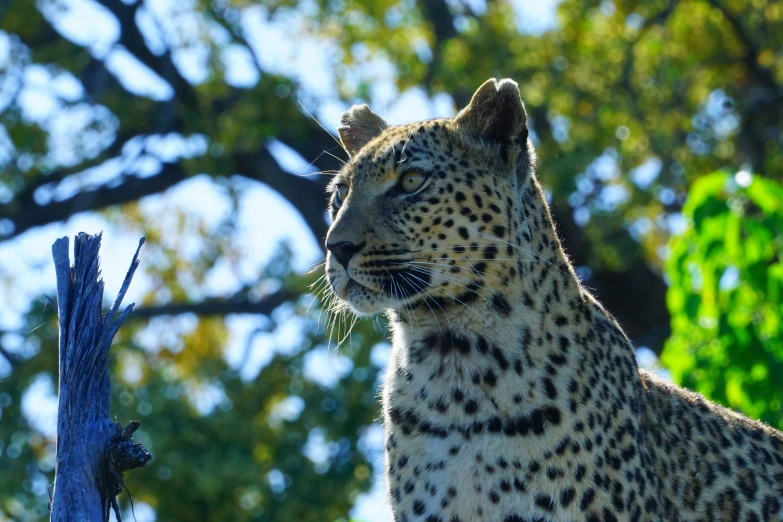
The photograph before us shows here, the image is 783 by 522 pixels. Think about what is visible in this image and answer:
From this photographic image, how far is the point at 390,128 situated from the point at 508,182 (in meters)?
1.14

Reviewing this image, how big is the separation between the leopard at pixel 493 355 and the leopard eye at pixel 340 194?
0.40ft

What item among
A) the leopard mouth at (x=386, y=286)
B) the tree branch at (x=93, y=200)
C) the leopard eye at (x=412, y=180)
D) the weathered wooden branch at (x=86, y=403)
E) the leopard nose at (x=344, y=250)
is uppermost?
the tree branch at (x=93, y=200)

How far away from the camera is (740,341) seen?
8414mm

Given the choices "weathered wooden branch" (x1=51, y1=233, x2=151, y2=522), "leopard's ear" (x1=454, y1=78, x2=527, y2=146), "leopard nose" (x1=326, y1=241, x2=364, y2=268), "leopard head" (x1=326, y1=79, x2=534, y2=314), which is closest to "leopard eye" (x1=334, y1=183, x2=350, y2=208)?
"leopard head" (x1=326, y1=79, x2=534, y2=314)

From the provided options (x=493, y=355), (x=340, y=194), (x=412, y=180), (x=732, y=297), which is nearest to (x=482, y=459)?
(x=493, y=355)

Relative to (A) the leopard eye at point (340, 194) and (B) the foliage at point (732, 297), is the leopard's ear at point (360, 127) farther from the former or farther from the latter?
(B) the foliage at point (732, 297)

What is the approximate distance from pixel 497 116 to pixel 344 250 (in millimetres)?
1106

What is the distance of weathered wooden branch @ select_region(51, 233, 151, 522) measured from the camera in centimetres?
426

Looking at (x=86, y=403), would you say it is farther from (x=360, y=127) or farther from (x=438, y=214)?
(x=360, y=127)

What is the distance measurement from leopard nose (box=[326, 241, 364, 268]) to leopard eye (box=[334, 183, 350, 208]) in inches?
24.3

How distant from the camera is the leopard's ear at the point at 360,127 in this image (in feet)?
23.8

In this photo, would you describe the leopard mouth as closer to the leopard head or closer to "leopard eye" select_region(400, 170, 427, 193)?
the leopard head

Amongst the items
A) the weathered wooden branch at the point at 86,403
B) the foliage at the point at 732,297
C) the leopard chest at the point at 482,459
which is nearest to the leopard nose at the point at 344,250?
Result: the leopard chest at the point at 482,459

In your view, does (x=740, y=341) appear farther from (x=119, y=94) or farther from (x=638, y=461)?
(x=119, y=94)
